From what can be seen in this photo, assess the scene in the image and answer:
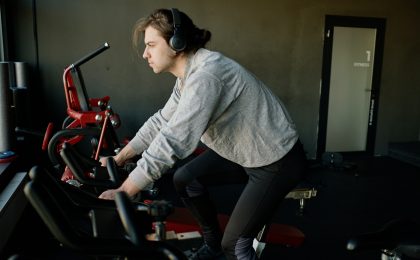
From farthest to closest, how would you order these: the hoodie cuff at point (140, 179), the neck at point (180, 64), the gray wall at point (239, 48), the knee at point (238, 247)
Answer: the gray wall at point (239, 48), the knee at point (238, 247), the neck at point (180, 64), the hoodie cuff at point (140, 179)

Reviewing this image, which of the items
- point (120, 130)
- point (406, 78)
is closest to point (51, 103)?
point (120, 130)

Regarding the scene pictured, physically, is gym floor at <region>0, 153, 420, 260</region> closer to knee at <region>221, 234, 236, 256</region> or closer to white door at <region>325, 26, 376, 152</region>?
white door at <region>325, 26, 376, 152</region>

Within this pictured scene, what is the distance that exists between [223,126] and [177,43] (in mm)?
360

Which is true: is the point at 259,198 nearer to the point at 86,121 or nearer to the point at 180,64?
the point at 180,64

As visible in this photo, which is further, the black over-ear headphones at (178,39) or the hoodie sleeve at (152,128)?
the hoodie sleeve at (152,128)

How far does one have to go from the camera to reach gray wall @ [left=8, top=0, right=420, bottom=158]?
423 centimetres

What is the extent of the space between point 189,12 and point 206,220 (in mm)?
3093

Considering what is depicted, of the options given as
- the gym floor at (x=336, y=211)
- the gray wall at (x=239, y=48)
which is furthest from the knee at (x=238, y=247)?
the gray wall at (x=239, y=48)

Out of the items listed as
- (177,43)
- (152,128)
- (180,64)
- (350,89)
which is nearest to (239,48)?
(350,89)

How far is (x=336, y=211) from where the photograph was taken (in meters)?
3.57

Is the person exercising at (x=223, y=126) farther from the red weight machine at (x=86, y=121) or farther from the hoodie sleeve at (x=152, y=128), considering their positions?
the red weight machine at (x=86, y=121)

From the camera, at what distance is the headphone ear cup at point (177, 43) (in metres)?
1.43

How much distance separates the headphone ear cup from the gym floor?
109 cm

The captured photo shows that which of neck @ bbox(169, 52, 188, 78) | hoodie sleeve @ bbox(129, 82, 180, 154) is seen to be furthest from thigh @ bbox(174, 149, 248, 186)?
neck @ bbox(169, 52, 188, 78)
